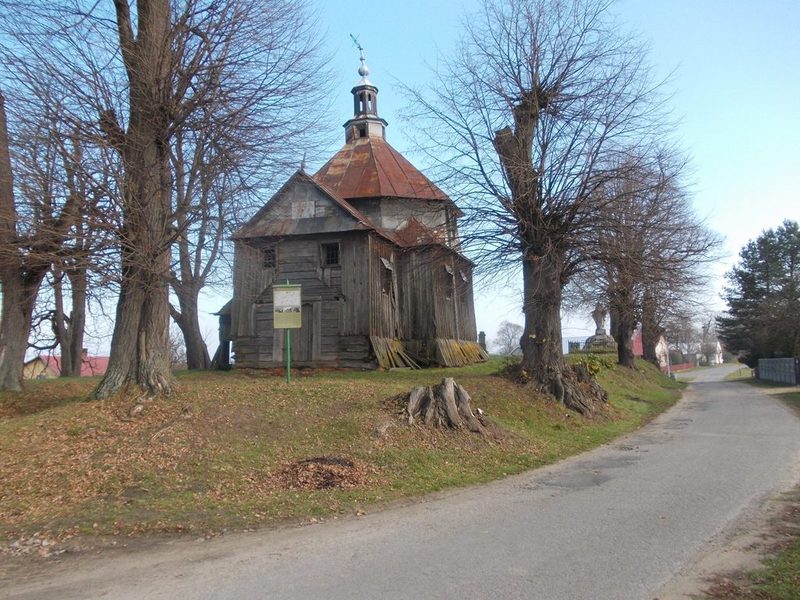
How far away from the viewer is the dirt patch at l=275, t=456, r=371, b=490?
850 centimetres

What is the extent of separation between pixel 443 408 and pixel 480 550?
5699mm

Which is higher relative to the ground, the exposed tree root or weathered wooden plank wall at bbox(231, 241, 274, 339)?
weathered wooden plank wall at bbox(231, 241, 274, 339)

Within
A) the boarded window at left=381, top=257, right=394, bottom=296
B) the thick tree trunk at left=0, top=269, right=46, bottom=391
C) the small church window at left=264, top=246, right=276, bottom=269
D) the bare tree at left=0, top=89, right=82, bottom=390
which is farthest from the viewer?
the boarded window at left=381, top=257, right=394, bottom=296

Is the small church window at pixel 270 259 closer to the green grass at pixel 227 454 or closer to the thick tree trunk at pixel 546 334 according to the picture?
the thick tree trunk at pixel 546 334

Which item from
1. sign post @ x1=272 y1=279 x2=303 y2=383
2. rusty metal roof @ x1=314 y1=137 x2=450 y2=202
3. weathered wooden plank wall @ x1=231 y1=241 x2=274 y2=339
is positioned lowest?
sign post @ x1=272 y1=279 x2=303 y2=383

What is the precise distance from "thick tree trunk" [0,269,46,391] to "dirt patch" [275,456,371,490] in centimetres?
890

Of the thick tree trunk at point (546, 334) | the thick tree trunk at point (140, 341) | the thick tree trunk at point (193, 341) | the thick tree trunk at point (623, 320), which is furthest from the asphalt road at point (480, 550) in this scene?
the thick tree trunk at point (193, 341)

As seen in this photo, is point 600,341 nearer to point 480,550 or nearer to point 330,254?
point 330,254

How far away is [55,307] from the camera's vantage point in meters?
24.2

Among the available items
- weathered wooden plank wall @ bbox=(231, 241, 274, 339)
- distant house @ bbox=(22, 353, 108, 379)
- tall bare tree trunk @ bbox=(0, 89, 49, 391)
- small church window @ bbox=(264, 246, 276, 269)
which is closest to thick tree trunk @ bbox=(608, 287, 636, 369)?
small church window @ bbox=(264, 246, 276, 269)

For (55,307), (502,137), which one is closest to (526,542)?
(502,137)

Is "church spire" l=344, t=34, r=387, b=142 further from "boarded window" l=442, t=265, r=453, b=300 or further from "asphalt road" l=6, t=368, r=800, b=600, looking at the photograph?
"asphalt road" l=6, t=368, r=800, b=600

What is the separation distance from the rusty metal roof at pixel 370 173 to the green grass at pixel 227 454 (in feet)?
50.4

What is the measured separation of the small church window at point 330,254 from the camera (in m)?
24.9
